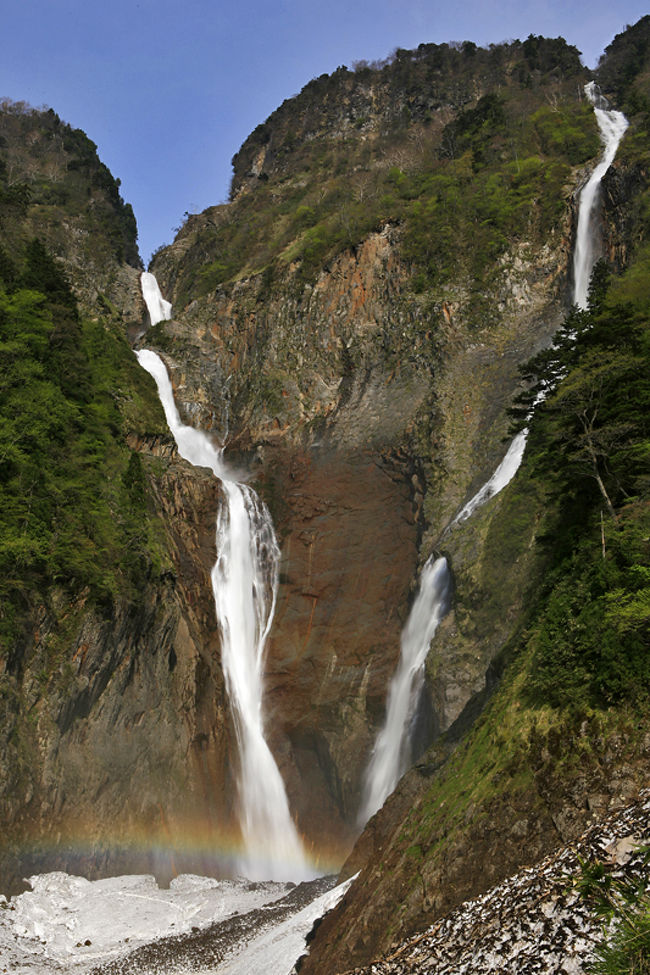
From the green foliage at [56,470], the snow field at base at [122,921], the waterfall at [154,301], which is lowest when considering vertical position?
the snow field at base at [122,921]

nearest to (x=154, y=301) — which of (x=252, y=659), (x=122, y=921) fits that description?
(x=252, y=659)

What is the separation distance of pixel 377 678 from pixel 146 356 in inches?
1166

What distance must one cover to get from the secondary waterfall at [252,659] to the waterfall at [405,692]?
379cm

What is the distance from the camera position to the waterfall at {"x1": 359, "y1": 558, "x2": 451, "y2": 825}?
27875mm

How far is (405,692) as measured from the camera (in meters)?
29.2

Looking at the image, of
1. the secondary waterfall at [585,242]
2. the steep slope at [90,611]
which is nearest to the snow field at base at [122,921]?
the steep slope at [90,611]

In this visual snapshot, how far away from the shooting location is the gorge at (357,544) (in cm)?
1173

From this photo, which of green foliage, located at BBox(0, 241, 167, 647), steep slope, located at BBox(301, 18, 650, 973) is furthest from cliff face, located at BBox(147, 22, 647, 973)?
green foliage, located at BBox(0, 241, 167, 647)

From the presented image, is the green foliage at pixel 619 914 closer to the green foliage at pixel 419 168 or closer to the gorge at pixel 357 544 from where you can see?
the gorge at pixel 357 544

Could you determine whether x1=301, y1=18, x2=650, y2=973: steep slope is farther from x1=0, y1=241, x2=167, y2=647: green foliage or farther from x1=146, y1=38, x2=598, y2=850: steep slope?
x1=0, y1=241, x2=167, y2=647: green foliage

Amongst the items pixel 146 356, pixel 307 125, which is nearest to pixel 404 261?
pixel 146 356

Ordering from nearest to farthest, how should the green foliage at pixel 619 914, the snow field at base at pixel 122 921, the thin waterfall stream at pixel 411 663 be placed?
the green foliage at pixel 619 914 < the snow field at base at pixel 122 921 < the thin waterfall stream at pixel 411 663

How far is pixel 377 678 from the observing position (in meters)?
30.8

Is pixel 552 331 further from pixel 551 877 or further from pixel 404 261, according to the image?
pixel 551 877
